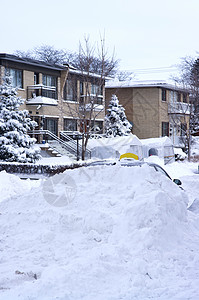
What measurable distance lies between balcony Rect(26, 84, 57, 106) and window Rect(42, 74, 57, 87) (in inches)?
38.6

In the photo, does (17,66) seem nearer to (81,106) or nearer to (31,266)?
(81,106)

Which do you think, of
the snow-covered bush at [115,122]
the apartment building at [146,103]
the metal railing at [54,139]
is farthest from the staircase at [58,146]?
the apartment building at [146,103]

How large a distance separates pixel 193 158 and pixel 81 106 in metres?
10.7

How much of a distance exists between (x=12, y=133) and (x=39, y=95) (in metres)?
8.99

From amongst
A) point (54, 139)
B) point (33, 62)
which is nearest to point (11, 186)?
point (54, 139)

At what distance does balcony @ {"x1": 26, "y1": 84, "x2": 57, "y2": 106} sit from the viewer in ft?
96.4

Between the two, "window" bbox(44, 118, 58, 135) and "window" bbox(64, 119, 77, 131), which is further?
"window" bbox(64, 119, 77, 131)

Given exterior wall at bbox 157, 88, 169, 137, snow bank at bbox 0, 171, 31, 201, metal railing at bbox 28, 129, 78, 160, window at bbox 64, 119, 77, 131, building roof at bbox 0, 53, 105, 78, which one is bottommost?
snow bank at bbox 0, 171, 31, 201

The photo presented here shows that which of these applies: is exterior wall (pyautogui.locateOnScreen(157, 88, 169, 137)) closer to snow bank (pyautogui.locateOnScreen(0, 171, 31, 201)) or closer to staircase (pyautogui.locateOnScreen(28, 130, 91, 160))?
staircase (pyautogui.locateOnScreen(28, 130, 91, 160))

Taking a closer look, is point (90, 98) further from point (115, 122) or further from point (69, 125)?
point (115, 122)

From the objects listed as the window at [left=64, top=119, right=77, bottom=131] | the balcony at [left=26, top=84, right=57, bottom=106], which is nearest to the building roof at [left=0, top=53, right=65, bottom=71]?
the balcony at [left=26, top=84, right=57, bottom=106]

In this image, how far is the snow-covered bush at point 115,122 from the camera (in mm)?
36406

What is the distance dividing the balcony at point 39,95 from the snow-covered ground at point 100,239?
20575 mm

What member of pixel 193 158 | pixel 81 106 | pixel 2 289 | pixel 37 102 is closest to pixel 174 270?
pixel 2 289
